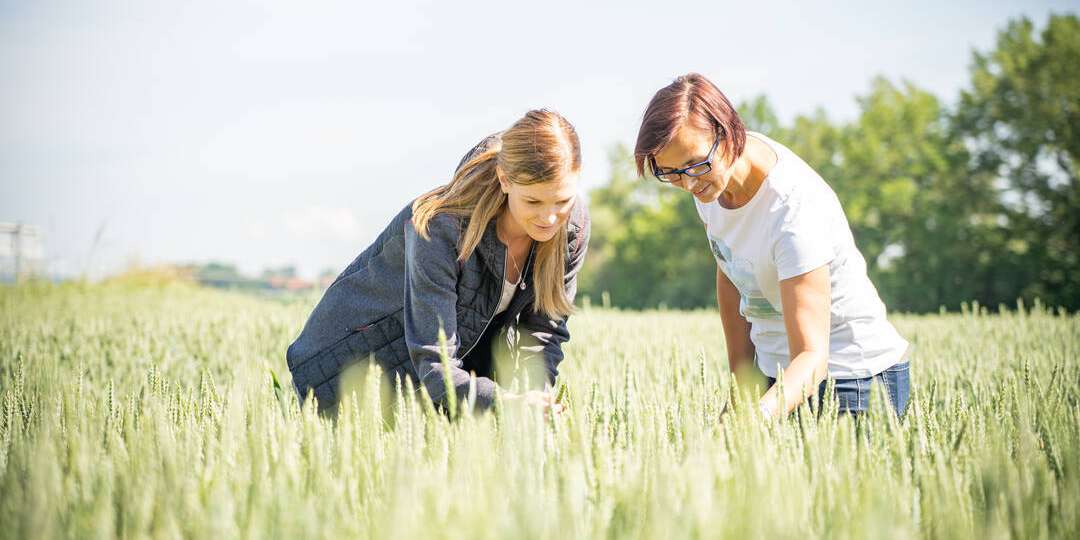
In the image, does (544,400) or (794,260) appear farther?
(794,260)

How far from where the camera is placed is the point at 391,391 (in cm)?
312

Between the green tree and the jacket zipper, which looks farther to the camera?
the green tree

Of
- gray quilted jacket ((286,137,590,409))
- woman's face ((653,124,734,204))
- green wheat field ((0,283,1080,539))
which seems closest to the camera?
green wheat field ((0,283,1080,539))

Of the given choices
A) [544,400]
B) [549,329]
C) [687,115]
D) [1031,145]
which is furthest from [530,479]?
[1031,145]

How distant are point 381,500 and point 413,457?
0.51 ft

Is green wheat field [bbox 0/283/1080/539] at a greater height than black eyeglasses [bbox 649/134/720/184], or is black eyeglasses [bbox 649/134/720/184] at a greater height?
black eyeglasses [bbox 649/134/720/184]

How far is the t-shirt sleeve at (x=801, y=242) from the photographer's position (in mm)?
2318

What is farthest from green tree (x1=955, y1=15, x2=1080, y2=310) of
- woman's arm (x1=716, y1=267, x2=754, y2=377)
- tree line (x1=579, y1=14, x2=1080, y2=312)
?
woman's arm (x1=716, y1=267, x2=754, y2=377)

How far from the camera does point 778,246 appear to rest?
2.39m

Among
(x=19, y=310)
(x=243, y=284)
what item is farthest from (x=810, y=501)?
(x=243, y=284)

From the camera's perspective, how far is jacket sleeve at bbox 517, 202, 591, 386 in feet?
9.65

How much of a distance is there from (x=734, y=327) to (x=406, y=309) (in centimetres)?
135

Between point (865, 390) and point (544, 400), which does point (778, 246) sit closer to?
point (865, 390)

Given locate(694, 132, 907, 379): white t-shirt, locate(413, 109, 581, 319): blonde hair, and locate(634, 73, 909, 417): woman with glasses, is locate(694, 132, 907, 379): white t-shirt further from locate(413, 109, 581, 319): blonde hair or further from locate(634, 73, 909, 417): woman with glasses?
locate(413, 109, 581, 319): blonde hair
